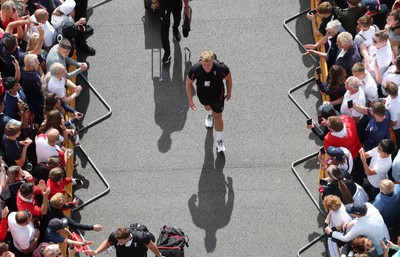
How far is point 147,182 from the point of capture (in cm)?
1188

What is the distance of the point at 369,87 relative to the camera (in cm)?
1120

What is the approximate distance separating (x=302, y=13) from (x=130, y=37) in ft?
10.2

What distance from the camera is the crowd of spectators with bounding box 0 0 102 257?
10133 millimetres

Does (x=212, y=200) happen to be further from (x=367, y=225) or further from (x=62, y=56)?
(x=62, y=56)

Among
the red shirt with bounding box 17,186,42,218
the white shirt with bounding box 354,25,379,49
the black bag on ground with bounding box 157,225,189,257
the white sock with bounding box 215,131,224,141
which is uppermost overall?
the white shirt with bounding box 354,25,379,49

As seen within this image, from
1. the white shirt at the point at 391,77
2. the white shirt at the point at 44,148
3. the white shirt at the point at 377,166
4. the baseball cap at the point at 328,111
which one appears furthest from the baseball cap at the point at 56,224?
the white shirt at the point at 391,77

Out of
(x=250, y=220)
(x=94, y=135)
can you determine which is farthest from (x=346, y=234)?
(x=94, y=135)

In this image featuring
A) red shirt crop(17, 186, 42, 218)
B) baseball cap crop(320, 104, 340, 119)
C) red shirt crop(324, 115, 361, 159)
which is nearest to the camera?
red shirt crop(17, 186, 42, 218)

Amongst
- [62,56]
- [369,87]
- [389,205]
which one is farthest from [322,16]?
[62,56]

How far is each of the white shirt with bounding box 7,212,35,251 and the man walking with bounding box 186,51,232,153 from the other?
3.18 metres

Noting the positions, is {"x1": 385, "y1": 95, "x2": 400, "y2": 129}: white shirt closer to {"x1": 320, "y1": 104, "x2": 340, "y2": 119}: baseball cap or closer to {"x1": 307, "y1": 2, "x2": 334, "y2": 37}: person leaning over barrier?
{"x1": 320, "y1": 104, "x2": 340, "y2": 119}: baseball cap

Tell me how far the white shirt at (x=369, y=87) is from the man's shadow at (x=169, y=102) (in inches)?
119

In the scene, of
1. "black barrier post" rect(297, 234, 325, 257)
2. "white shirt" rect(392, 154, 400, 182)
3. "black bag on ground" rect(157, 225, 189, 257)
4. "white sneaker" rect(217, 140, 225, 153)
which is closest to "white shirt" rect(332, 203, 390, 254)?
"white shirt" rect(392, 154, 400, 182)

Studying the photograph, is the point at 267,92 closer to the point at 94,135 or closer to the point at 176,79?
the point at 176,79
